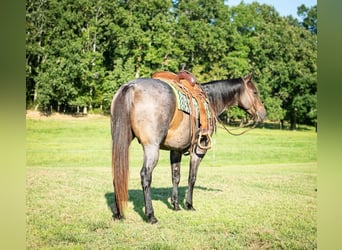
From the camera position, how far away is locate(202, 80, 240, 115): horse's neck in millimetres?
4141

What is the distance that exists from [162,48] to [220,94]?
70 cm

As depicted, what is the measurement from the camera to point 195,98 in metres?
3.82

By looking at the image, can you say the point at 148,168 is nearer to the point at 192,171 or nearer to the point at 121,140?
the point at 121,140

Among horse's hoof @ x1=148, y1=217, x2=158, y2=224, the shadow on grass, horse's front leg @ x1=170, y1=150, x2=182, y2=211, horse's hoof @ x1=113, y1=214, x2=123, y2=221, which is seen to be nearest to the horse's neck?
horse's front leg @ x1=170, y1=150, x2=182, y2=211

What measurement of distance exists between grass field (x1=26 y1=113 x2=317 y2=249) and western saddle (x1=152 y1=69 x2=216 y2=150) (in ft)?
1.26

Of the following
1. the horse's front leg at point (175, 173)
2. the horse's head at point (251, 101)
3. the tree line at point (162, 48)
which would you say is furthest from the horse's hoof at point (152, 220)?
the horse's head at point (251, 101)

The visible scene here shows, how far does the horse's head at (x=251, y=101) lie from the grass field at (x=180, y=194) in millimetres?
247

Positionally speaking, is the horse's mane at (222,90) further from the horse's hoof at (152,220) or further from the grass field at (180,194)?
the horse's hoof at (152,220)

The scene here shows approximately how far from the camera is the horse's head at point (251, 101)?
13.9 feet

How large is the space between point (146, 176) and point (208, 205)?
0.90 m

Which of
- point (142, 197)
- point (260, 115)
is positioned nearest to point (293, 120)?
point (260, 115)

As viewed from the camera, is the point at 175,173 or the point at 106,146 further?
the point at 106,146

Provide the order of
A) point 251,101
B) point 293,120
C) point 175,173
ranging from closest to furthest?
point 175,173
point 251,101
point 293,120

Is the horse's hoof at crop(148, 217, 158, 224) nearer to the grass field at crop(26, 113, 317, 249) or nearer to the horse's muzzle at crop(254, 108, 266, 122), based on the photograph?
the grass field at crop(26, 113, 317, 249)
